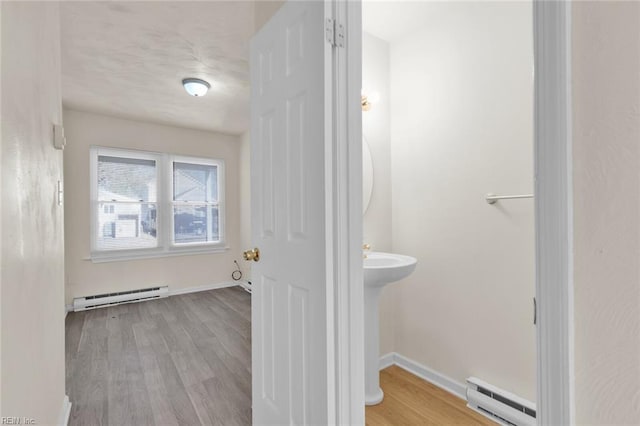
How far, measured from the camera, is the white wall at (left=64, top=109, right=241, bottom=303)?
369 centimetres

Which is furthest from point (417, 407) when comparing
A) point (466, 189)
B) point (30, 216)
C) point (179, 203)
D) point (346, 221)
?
point (179, 203)

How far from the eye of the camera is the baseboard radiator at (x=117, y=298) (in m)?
3.70

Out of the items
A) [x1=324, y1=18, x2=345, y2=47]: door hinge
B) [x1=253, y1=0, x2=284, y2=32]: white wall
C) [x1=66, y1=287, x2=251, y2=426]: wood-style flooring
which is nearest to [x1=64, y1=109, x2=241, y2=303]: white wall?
[x1=66, y1=287, x2=251, y2=426]: wood-style flooring

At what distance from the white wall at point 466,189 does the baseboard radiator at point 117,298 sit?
11.3 feet

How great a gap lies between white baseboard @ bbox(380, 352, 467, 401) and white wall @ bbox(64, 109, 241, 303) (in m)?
3.30

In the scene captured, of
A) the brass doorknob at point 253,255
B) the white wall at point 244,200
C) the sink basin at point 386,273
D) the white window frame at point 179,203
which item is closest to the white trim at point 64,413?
the brass doorknob at point 253,255

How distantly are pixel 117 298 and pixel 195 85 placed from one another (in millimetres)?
2922

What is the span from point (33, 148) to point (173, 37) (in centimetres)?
161

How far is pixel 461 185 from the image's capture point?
1.88 m

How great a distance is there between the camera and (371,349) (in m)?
1.82

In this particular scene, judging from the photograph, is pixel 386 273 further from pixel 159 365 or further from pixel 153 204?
pixel 153 204

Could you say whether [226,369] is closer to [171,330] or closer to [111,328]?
[171,330]

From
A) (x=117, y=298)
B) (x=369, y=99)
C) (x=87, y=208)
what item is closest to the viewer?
(x=369, y=99)

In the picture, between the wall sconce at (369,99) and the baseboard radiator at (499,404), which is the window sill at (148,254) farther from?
the baseboard radiator at (499,404)
